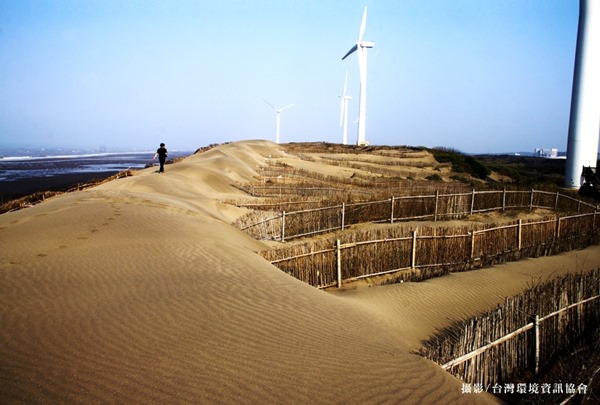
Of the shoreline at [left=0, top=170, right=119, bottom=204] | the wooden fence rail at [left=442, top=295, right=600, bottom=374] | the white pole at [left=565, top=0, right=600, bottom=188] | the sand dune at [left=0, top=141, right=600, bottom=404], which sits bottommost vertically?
the shoreline at [left=0, top=170, right=119, bottom=204]

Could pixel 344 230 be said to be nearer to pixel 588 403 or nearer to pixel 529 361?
pixel 529 361

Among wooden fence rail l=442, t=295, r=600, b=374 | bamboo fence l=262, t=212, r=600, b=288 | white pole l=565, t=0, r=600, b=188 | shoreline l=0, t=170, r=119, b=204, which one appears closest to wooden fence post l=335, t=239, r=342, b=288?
bamboo fence l=262, t=212, r=600, b=288

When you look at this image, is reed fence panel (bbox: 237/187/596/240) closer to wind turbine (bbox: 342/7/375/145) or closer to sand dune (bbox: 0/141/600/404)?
sand dune (bbox: 0/141/600/404)

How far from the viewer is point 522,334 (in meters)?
5.55

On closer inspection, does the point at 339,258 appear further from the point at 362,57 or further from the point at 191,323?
the point at 362,57

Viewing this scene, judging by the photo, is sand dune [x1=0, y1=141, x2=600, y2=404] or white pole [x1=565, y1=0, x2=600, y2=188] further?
white pole [x1=565, y1=0, x2=600, y2=188]

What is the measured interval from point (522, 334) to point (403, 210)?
11.6 metres

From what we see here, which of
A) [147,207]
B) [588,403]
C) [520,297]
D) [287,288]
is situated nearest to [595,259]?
[520,297]

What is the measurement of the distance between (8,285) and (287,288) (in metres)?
3.39

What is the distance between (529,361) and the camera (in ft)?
18.4

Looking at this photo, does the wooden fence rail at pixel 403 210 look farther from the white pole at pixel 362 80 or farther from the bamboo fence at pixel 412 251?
the white pole at pixel 362 80

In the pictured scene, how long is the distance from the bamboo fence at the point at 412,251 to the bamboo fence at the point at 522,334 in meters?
2.86

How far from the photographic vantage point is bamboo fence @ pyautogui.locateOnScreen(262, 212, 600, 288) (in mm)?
9031

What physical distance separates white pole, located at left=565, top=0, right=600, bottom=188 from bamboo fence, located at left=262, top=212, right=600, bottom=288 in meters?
16.5
